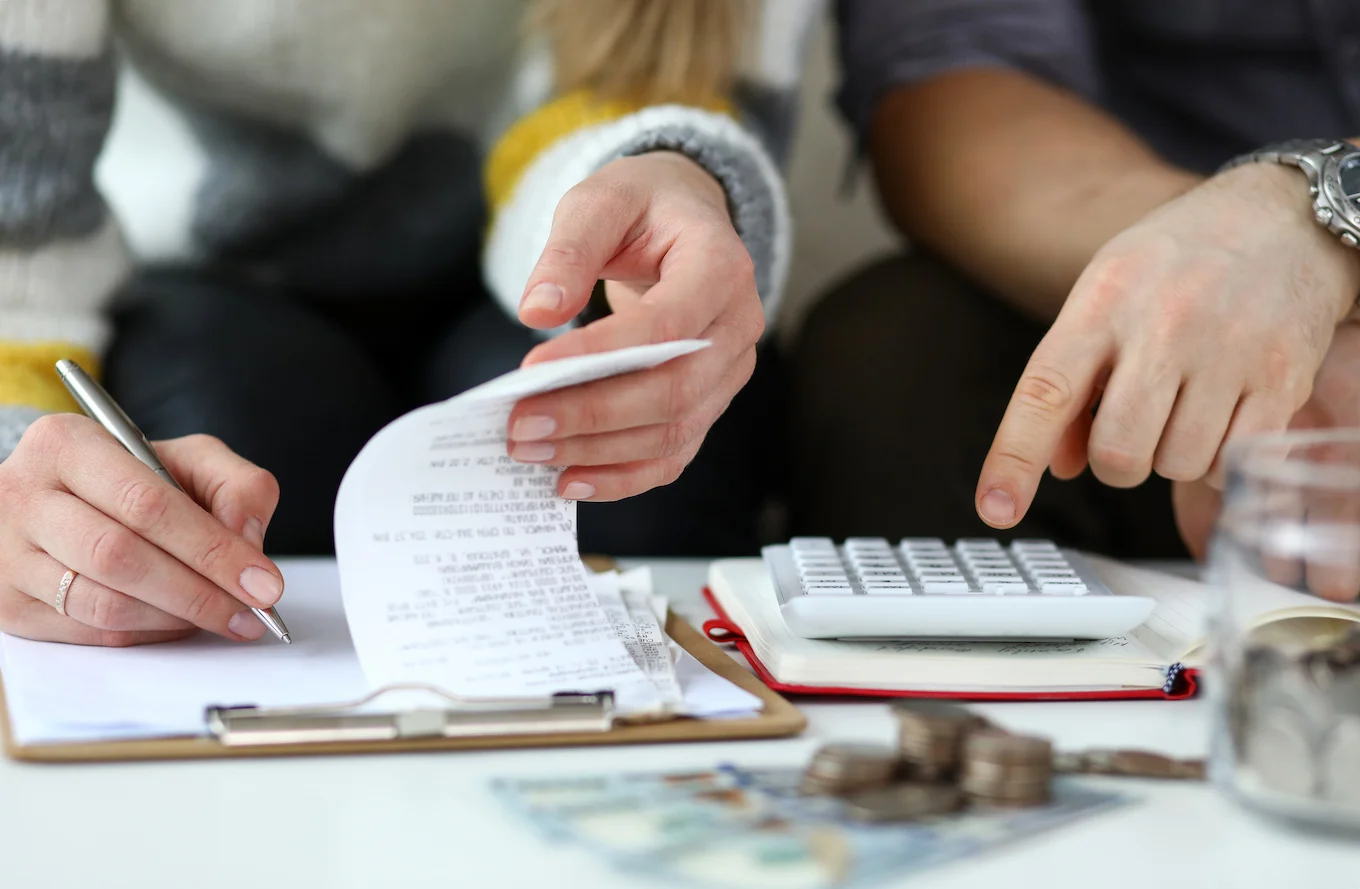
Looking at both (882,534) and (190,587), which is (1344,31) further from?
(190,587)

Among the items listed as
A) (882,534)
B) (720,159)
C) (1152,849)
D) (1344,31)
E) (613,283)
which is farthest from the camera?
(1344,31)

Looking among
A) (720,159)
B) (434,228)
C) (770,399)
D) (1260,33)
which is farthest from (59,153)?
(1260,33)

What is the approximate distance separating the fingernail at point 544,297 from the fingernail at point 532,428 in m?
0.05

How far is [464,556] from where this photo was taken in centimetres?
46

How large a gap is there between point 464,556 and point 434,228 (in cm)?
62

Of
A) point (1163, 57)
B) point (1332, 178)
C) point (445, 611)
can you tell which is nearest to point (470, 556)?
point (445, 611)

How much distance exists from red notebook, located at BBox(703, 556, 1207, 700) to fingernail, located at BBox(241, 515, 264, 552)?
23cm

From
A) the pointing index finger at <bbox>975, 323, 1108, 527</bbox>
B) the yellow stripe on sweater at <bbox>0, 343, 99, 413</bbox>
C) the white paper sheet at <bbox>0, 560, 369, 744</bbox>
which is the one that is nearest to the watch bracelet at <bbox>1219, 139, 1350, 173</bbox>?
the pointing index finger at <bbox>975, 323, 1108, 527</bbox>

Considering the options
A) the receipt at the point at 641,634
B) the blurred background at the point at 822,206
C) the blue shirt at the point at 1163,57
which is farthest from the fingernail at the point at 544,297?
the blurred background at the point at 822,206

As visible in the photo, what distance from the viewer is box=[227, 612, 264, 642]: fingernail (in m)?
0.53

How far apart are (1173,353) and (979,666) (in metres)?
0.18

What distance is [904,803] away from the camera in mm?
391

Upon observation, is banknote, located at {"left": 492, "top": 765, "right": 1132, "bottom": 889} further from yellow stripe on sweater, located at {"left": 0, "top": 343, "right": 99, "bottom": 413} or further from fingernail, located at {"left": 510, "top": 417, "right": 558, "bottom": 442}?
yellow stripe on sweater, located at {"left": 0, "top": 343, "right": 99, "bottom": 413}

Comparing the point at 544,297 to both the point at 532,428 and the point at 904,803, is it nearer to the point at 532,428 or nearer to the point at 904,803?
the point at 532,428
